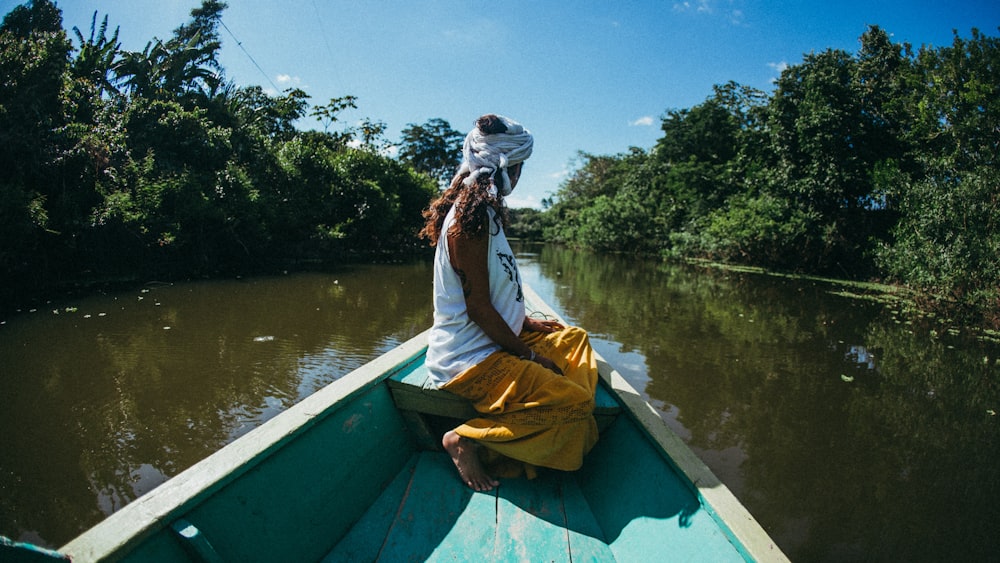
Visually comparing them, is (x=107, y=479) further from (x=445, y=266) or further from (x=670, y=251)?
(x=670, y=251)

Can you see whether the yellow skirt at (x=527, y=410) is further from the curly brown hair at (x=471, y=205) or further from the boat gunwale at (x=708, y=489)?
the curly brown hair at (x=471, y=205)

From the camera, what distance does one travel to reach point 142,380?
418cm

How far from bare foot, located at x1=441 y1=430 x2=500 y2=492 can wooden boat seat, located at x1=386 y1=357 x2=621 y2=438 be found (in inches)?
5.1

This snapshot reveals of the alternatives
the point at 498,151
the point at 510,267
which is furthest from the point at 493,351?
the point at 498,151

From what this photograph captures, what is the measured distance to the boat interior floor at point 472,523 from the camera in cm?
150

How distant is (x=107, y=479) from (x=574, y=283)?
11201mm

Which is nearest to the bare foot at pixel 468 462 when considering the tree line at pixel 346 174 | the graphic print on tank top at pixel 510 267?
the graphic print on tank top at pixel 510 267

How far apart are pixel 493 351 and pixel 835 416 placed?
3.91 m

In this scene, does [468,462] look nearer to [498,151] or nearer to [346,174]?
[498,151]

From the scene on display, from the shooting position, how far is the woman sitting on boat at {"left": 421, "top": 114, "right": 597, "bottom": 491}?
166 cm

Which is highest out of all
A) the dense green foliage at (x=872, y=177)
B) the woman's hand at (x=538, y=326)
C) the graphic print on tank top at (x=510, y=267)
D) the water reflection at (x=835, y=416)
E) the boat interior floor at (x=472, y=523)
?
the dense green foliage at (x=872, y=177)

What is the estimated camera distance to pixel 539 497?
70.6 inches

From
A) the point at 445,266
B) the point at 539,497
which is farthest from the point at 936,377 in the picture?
the point at 445,266

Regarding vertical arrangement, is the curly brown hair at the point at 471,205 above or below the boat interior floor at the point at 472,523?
above
